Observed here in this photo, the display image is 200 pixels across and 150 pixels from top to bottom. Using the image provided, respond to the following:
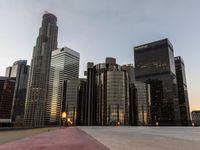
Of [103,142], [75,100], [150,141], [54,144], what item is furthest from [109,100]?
[54,144]

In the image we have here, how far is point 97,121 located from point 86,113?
17.7 meters

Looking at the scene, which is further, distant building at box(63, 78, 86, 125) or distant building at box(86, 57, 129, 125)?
distant building at box(63, 78, 86, 125)

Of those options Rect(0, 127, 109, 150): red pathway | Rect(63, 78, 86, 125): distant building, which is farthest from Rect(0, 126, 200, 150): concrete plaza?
Rect(63, 78, 86, 125): distant building

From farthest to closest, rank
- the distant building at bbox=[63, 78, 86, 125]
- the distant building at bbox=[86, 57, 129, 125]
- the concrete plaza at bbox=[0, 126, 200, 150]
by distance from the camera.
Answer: the distant building at bbox=[63, 78, 86, 125] → the distant building at bbox=[86, 57, 129, 125] → the concrete plaza at bbox=[0, 126, 200, 150]

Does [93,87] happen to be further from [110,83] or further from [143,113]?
[143,113]

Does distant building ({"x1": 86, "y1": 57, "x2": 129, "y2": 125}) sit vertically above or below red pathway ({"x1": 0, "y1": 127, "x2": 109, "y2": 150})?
above

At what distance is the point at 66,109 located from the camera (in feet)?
580

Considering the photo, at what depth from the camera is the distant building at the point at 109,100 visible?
152m

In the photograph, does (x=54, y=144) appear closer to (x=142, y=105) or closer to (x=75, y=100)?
(x=75, y=100)

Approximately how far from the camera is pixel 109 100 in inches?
6142

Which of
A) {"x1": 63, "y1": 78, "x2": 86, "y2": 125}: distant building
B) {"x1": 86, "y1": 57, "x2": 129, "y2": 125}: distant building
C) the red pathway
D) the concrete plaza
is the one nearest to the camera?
the red pathway

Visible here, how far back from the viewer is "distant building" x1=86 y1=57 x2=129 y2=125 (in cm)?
15162

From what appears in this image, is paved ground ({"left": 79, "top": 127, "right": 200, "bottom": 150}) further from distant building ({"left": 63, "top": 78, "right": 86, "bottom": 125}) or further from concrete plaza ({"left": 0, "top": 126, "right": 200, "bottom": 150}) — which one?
distant building ({"left": 63, "top": 78, "right": 86, "bottom": 125})

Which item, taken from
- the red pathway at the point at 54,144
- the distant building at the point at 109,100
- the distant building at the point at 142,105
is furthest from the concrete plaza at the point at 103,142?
the distant building at the point at 142,105
